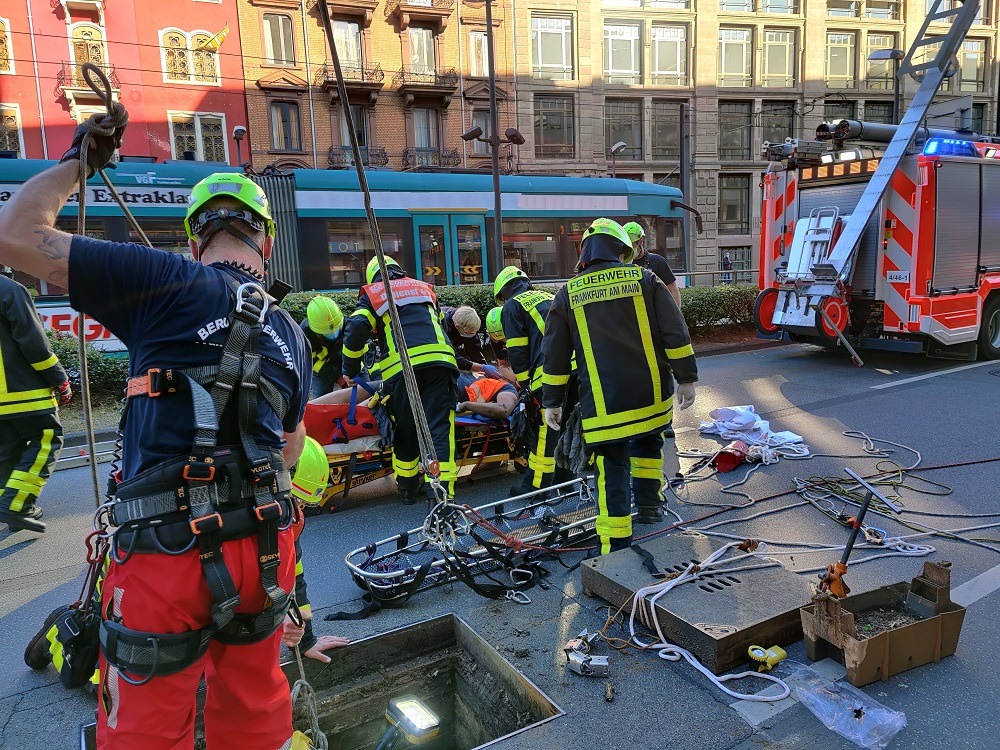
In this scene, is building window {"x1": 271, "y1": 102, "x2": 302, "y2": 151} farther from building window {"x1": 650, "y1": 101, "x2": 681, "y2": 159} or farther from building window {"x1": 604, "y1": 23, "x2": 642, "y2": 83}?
building window {"x1": 650, "y1": 101, "x2": 681, "y2": 159}

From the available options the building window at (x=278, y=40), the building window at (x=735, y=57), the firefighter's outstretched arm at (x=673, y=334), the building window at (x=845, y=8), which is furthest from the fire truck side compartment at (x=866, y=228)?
the building window at (x=845, y=8)

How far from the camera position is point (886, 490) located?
16.3 ft

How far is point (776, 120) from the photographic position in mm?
35812

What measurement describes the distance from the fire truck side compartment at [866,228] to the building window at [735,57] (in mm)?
28859

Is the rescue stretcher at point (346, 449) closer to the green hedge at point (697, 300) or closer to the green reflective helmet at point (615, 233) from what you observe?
the green reflective helmet at point (615, 233)

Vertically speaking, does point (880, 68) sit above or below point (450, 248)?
above

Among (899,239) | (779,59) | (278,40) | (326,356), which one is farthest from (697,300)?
(779,59)

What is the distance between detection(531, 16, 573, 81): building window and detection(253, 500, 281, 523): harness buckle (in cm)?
3301

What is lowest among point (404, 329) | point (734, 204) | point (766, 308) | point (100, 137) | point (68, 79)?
point (766, 308)

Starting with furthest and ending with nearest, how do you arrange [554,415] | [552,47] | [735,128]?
[735,128] → [552,47] → [554,415]

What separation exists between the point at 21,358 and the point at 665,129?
34.0m

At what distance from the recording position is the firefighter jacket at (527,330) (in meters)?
5.23

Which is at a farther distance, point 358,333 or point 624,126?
point 624,126

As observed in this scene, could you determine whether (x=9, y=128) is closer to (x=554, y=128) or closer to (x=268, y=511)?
(x=554, y=128)
